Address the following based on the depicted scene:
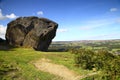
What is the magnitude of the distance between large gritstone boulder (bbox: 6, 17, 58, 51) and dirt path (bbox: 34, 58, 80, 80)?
37.7 ft

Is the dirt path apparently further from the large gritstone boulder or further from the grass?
the large gritstone boulder

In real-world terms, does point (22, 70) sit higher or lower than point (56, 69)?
higher

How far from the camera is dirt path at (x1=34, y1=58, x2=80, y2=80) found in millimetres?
21675

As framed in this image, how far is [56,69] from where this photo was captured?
78.9 feet

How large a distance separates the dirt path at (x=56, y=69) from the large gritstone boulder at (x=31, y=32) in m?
11.5

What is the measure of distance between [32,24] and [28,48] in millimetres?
4947

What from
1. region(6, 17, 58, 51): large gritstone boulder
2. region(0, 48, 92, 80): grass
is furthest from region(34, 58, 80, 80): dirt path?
region(6, 17, 58, 51): large gritstone boulder

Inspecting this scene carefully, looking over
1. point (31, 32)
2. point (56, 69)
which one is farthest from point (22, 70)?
point (31, 32)

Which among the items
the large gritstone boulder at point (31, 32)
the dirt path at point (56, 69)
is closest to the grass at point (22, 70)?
the dirt path at point (56, 69)

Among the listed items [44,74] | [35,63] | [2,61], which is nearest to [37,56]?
[35,63]

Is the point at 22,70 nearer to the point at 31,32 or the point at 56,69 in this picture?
the point at 56,69

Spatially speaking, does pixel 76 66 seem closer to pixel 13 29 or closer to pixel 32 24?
pixel 32 24

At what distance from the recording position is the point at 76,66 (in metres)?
25.4

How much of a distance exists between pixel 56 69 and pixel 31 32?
1679cm
